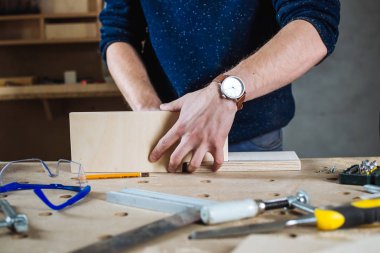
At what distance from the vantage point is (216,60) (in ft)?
4.54

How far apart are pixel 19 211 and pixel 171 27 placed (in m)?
0.81

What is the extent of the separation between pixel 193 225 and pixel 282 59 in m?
0.58

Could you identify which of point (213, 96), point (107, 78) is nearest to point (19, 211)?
point (213, 96)

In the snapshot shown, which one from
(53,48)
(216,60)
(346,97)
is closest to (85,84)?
(53,48)

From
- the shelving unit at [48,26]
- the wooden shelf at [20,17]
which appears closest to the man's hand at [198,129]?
the shelving unit at [48,26]

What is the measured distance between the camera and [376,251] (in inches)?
22.7

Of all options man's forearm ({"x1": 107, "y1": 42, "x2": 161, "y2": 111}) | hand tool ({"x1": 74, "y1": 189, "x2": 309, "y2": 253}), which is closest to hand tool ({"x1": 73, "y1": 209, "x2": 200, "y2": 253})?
hand tool ({"x1": 74, "y1": 189, "x2": 309, "y2": 253})

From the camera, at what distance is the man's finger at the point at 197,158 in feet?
3.29

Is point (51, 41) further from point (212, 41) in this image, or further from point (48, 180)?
point (48, 180)

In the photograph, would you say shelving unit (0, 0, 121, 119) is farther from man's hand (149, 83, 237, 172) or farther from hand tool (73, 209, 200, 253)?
hand tool (73, 209, 200, 253)

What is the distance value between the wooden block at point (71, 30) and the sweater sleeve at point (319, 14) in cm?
273

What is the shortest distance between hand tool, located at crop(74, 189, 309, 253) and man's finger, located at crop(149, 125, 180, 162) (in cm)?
21

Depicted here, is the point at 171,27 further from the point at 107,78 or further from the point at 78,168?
the point at 107,78

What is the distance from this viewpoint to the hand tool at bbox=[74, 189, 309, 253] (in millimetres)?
593
